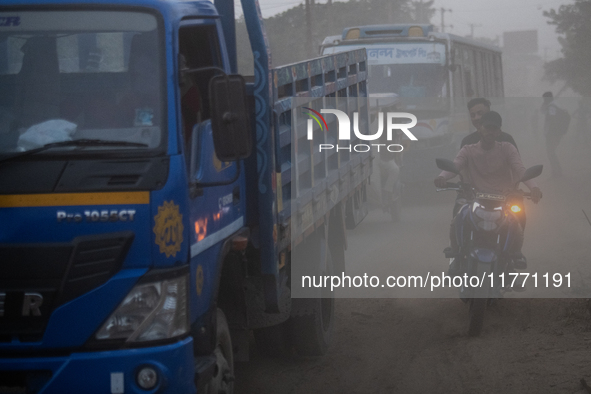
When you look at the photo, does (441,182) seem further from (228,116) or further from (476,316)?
(228,116)

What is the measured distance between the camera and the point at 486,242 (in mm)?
6137

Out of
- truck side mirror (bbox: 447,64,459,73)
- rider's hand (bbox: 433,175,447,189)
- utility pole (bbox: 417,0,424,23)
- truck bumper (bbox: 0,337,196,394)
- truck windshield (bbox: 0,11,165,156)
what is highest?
utility pole (bbox: 417,0,424,23)

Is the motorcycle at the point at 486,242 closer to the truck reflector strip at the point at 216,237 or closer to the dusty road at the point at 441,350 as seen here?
the dusty road at the point at 441,350

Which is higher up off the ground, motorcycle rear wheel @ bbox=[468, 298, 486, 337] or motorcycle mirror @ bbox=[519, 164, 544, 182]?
motorcycle mirror @ bbox=[519, 164, 544, 182]

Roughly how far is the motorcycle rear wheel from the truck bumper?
3.27m

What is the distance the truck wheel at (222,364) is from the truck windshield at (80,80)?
1.10m

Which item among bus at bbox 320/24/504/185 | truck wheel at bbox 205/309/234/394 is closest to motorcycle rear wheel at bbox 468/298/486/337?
truck wheel at bbox 205/309/234/394

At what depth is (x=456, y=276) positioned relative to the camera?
6637mm

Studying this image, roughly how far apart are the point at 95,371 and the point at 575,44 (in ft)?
111

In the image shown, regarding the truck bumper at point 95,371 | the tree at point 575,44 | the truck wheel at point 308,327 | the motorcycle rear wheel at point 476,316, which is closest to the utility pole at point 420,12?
the tree at point 575,44

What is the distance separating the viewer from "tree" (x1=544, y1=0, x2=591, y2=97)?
33.3 meters

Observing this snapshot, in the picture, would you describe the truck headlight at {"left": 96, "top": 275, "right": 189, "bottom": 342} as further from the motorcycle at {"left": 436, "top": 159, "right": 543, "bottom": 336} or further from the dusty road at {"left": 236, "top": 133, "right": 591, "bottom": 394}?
the motorcycle at {"left": 436, "top": 159, "right": 543, "bottom": 336}

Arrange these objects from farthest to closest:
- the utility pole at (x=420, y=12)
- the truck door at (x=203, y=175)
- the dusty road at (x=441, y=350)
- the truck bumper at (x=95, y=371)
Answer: the utility pole at (x=420, y=12)
the dusty road at (x=441, y=350)
the truck door at (x=203, y=175)
the truck bumper at (x=95, y=371)

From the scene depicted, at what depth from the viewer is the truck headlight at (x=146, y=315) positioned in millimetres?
3256
